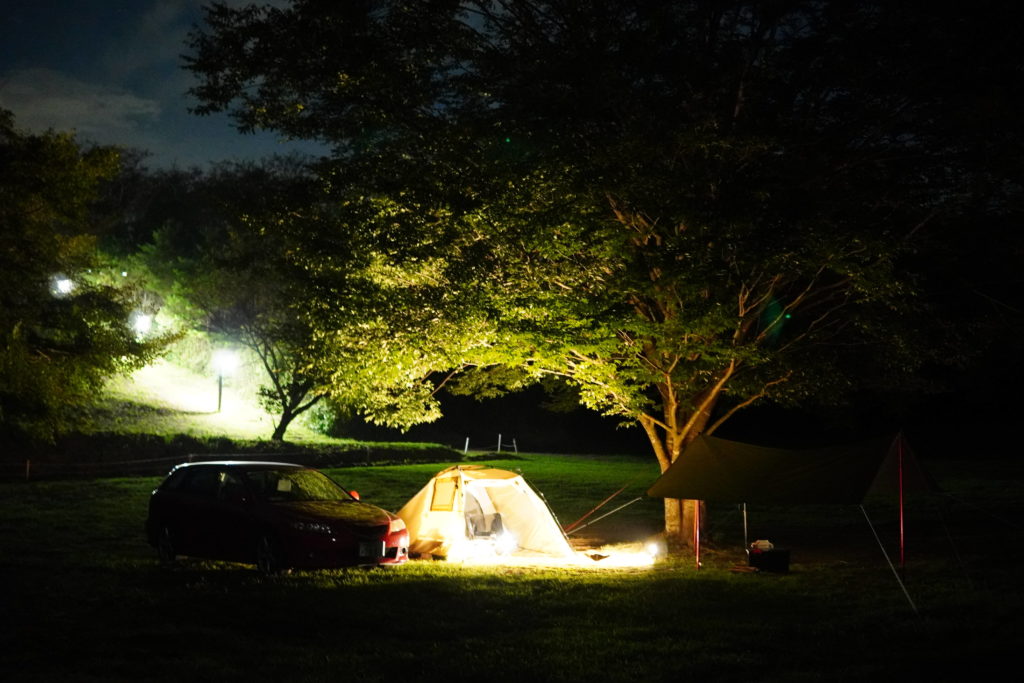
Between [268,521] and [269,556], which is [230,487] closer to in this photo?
[268,521]

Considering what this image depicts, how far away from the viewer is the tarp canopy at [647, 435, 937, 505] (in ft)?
40.4

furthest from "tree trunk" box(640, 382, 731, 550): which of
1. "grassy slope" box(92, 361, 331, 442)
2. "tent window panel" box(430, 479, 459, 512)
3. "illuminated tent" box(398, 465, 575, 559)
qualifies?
"grassy slope" box(92, 361, 331, 442)

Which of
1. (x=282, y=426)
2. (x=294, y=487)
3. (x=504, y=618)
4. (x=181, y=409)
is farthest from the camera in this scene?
(x=181, y=409)

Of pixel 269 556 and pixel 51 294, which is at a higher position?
pixel 51 294

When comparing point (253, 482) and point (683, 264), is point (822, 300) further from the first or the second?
point (253, 482)

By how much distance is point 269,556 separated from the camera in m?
12.3

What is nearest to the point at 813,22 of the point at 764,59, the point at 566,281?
the point at 764,59

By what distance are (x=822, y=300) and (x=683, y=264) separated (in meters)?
3.98

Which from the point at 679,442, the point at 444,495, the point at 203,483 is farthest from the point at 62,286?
the point at 679,442

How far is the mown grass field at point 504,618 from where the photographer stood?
25.0ft

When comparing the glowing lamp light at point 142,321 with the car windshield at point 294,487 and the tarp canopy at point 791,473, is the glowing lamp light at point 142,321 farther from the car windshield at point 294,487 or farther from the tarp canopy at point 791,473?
the tarp canopy at point 791,473

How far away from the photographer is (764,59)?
52.7ft

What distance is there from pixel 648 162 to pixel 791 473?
5298mm

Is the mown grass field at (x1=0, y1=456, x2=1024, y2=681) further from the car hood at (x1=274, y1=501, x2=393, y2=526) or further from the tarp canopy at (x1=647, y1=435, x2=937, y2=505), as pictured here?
the tarp canopy at (x1=647, y1=435, x2=937, y2=505)
